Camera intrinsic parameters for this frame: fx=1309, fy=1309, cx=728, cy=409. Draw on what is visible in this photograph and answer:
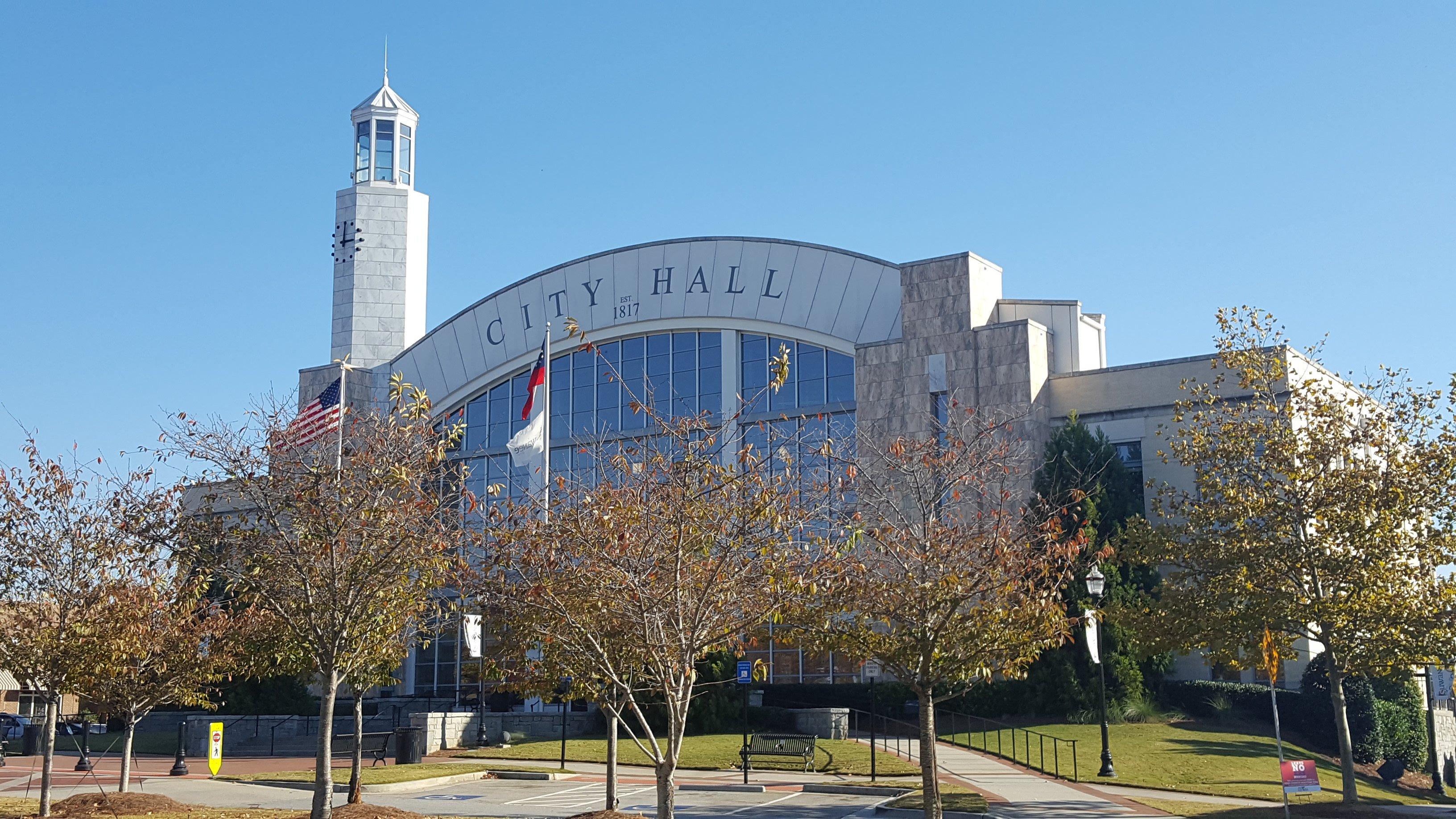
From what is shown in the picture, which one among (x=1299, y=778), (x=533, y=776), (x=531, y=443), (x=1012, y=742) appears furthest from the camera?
(x=531, y=443)

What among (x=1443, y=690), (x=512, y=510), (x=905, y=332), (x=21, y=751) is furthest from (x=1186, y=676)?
(x=21, y=751)

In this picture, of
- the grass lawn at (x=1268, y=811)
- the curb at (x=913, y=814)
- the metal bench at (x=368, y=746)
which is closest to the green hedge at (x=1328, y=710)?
the grass lawn at (x=1268, y=811)

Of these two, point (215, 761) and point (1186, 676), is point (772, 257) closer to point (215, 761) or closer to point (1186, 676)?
point (1186, 676)

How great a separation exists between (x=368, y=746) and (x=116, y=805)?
1778 cm

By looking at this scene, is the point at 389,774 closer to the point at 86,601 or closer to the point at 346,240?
the point at 86,601

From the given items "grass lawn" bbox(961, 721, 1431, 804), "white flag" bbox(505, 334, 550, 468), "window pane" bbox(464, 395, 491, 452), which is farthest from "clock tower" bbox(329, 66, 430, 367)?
"grass lawn" bbox(961, 721, 1431, 804)

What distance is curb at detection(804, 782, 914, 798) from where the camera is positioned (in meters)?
23.6

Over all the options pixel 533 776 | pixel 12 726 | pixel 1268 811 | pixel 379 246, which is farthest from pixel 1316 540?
pixel 12 726

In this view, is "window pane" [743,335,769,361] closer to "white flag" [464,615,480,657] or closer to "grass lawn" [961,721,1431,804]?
"grass lawn" [961,721,1431,804]

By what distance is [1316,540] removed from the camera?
2278 centimetres

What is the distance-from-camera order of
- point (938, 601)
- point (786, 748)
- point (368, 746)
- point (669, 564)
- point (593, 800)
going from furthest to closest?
point (368, 746) → point (786, 748) → point (593, 800) → point (938, 601) → point (669, 564)

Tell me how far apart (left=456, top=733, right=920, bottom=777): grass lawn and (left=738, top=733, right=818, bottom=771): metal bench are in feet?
0.59

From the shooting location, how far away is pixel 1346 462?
23.6 m

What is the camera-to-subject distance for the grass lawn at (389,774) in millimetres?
26578
